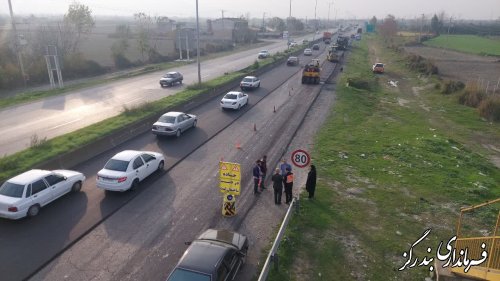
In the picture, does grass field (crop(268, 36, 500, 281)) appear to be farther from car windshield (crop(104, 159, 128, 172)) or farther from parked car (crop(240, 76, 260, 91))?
parked car (crop(240, 76, 260, 91))

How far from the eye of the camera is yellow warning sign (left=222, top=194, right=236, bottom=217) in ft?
44.3

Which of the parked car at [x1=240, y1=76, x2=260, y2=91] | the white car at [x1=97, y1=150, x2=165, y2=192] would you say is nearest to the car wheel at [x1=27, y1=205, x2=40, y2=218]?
the white car at [x1=97, y1=150, x2=165, y2=192]

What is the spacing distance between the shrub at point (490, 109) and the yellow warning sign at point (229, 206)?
27133 mm

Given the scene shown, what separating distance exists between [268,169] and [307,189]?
354 cm

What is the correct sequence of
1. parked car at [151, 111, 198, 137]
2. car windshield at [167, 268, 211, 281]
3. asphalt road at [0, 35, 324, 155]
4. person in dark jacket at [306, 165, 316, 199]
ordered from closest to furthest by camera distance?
1. car windshield at [167, 268, 211, 281]
2. person in dark jacket at [306, 165, 316, 199]
3. parked car at [151, 111, 198, 137]
4. asphalt road at [0, 35, 324, 155]

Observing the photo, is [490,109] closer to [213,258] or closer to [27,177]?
[213,258]

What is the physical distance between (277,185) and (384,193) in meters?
5.01

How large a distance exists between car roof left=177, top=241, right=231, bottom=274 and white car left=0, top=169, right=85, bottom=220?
711cm

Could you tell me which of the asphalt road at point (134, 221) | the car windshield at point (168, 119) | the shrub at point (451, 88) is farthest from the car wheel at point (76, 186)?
the shrub at point (451, 88)

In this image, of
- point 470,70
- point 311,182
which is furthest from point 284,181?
point 470,70

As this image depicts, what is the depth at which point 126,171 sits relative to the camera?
15297 mm

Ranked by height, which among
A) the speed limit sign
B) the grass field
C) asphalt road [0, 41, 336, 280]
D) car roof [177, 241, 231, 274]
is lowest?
the grass field

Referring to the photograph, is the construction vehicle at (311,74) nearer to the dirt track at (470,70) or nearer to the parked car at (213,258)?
the dirt track at (470,70)

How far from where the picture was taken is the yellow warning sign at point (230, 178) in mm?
13367
